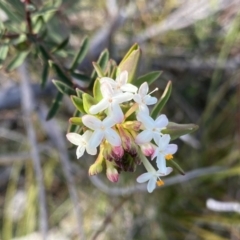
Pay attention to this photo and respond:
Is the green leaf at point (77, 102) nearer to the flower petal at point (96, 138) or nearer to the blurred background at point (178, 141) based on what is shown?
the flower petal at point (96, 138)

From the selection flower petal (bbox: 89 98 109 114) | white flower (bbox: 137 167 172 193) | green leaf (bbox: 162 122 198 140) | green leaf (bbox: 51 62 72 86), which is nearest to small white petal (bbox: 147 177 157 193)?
white flower (bbox: 137 167 172 193)

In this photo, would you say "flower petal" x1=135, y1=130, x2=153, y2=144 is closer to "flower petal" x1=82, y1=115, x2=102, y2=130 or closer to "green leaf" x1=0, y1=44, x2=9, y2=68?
"flower petal" x1=82, y1=115, x2=102, y2=130

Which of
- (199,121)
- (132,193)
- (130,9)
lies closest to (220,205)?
(132,193)

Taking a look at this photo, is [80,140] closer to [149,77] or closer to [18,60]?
[149,77]

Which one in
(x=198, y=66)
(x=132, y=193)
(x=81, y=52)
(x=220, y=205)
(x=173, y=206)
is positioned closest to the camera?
(x=81, y=52)

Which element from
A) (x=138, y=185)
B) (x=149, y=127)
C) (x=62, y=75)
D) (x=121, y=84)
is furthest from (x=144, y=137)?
(x=138, y=185)

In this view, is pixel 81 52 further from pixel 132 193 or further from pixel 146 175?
pixel 132 193

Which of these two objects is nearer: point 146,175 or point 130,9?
point 146,175

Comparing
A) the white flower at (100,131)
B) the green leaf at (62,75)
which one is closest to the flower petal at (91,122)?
the white flower at (100,131)
